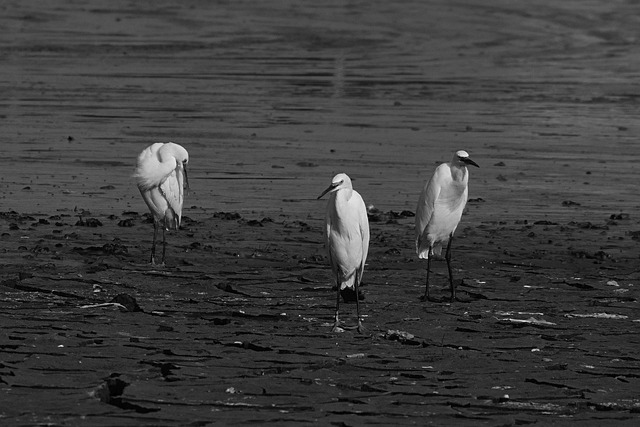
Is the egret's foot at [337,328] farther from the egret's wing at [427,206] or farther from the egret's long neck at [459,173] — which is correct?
the egret's long neck at [459,173]

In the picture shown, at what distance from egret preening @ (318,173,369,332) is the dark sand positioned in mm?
410

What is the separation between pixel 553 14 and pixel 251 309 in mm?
40176

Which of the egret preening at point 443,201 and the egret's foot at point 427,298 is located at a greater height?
the egret preening at point 443,201

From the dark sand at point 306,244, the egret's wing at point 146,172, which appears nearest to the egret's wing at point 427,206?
the dark sand at point 306,244

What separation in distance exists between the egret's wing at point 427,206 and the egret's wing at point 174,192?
2636 mm

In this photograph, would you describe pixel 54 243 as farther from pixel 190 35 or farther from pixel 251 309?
pixel 190 35

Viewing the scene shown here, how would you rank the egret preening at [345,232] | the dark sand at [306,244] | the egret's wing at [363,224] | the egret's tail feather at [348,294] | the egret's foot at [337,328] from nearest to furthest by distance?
the dark sand at [306,244]
the egret's foot at [337,328]
the egret preening at [345,232]
the egret's wing at [363,224]
the egret's tail feather at [348,294]

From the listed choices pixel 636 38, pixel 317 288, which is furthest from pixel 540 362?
pixel 636 38

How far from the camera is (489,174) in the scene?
58.7 feet

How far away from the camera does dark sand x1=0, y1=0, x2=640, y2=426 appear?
25.9 feet

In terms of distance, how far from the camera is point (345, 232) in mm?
10055

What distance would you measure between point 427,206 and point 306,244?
198 cm

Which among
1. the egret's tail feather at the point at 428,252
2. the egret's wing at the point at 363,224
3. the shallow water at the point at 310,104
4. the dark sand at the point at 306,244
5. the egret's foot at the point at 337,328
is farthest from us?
the shallow water at the point at 310,104

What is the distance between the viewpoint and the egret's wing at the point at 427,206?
11.7 m
